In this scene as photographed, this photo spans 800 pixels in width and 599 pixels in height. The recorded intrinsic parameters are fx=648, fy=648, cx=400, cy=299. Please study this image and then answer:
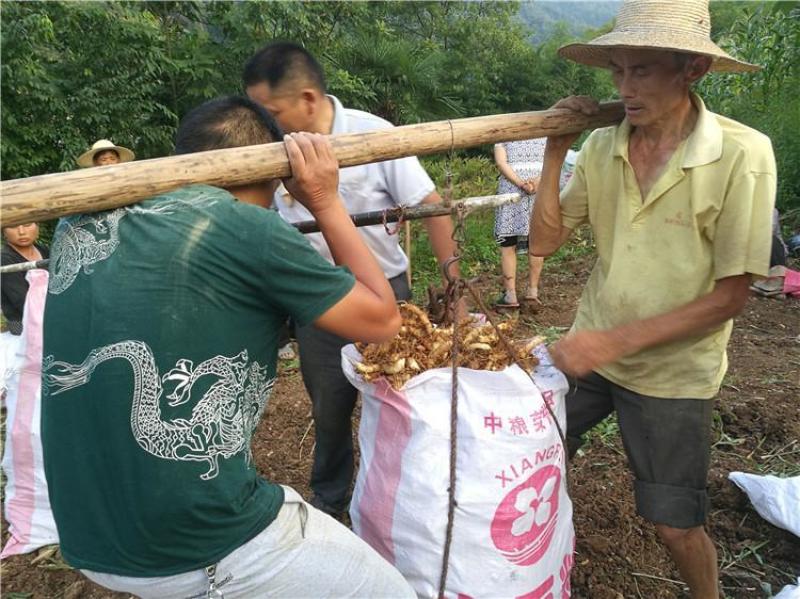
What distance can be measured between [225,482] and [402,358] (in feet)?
2.07

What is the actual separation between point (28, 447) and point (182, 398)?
87.1 inches

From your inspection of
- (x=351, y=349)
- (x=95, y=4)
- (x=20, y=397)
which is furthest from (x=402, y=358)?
(x=95, y=4)

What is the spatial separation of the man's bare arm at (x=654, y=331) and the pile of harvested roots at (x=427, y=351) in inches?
5.5

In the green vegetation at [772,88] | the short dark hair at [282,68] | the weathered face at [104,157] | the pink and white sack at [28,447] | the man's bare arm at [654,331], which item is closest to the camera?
the man's bare arm at [654,331]

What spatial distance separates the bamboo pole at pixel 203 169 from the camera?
141cm

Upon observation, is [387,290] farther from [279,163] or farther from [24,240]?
[24,240]

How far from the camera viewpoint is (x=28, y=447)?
308 cm

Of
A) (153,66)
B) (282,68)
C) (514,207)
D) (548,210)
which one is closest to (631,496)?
(548,210)

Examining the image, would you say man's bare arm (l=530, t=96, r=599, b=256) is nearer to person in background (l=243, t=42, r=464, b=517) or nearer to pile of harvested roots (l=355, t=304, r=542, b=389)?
person in background (l=243, t=42, r=464, b=517)

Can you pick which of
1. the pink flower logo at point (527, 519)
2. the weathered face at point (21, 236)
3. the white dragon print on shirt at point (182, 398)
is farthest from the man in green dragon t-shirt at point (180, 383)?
the weathered face at point (21, 236)

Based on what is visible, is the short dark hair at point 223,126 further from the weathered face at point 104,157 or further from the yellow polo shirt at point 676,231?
the weathered face at point 104,157

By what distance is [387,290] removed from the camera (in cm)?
156

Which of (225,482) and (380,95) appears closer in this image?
(225,482)

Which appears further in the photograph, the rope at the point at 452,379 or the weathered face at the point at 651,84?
the weathered face at the point at 651,84
